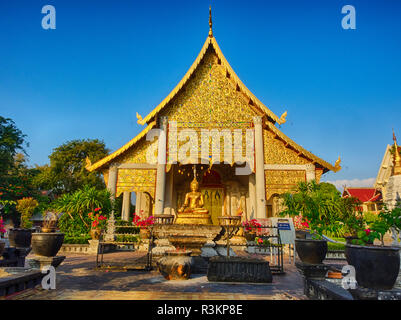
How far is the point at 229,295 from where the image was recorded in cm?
401

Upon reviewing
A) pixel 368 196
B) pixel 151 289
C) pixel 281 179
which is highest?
pixel 368 196

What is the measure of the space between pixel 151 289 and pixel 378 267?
330cm

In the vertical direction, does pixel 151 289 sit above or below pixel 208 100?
Result: below

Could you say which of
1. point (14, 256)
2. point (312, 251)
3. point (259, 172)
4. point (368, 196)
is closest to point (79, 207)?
point (14, 256)

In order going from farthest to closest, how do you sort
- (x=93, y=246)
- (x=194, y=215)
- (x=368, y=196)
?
(x=368, y=196)
(x=93, y=246)
(x=194, y=215)

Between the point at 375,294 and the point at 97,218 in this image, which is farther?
→ the point at 97,218

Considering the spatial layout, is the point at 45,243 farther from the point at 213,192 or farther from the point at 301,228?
the point at 213,192

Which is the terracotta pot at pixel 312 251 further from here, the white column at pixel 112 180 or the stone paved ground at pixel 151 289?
the white column at pixel 112 180

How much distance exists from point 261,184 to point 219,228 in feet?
→ 20.7

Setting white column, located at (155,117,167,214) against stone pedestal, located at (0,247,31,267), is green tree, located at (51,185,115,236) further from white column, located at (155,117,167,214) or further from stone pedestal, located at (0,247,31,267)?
stone pedestal, located at (0,247,31,267)

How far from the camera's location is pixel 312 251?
4211 millimetres

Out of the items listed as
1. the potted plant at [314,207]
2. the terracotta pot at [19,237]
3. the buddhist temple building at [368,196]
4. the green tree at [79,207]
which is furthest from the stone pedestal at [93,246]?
the buddhist temple building at [368,196]

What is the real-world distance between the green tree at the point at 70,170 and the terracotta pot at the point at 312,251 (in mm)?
23685

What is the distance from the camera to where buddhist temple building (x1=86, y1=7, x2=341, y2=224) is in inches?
525
